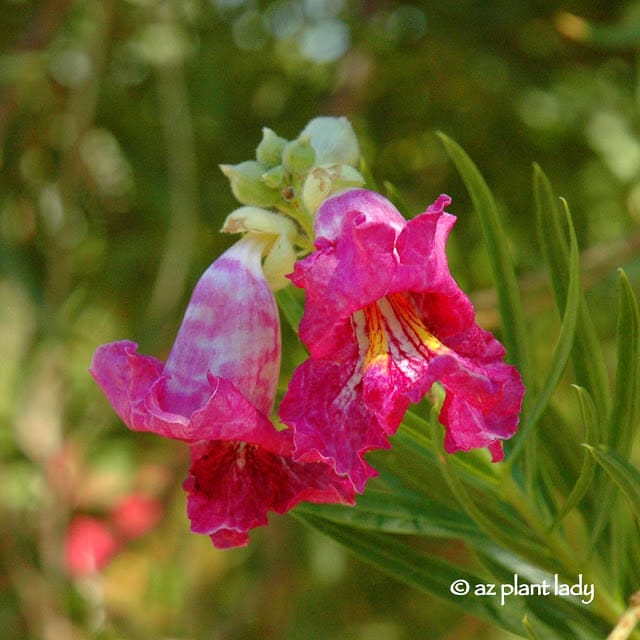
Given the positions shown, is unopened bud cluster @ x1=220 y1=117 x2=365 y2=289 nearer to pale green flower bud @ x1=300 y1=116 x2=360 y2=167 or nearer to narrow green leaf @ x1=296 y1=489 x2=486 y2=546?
pale green flower bud @ x1=300 y1=116 x2=360 y2=167

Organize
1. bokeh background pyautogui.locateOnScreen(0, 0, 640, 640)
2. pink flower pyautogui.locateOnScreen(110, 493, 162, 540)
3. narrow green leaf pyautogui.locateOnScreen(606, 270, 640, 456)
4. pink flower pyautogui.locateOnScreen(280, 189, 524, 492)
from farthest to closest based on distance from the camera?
pink flower pyautogui.locateOnScreen(110, 493, 162, 540), bokeh background pyautogui.locateOnScreen(0, 0, 640, 640), narrow green leaf pyautogui.locateOnScreen(606, 270, 640, 456), pink flower pyautogui.locateOnScreen(280, 189, 524, 492)

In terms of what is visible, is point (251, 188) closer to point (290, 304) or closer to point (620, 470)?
point (290, 304)

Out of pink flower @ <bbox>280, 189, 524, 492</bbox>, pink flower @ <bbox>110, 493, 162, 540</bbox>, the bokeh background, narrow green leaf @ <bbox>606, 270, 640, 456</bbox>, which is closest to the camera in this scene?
pink flower @ <bbox>280, 189, 524, 492</bbox>

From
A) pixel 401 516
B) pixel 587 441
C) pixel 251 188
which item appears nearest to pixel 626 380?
pixel 587 441

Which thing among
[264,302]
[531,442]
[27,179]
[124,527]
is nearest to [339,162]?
[264,302]

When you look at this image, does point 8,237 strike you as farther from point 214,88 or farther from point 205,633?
point 205,633

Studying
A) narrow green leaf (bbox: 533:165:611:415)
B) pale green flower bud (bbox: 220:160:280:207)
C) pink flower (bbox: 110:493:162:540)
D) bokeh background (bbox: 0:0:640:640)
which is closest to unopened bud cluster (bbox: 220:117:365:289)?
pale green flower bud (bbox: 220:160:280:207)
